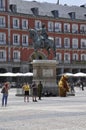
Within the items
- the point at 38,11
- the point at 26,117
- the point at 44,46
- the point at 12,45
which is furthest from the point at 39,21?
the point at 26,117

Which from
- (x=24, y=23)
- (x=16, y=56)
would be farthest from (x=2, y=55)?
(x=24, y=23)

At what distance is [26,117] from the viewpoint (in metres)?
24.8

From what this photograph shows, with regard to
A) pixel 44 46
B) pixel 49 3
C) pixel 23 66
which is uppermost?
pixel 49 3

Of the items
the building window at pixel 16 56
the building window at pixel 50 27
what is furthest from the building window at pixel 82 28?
the building window at pixel 16 56

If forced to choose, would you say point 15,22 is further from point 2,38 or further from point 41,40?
point 41,40

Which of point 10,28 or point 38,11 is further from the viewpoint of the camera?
point 38,11

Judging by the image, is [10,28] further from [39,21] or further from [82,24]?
[82,24]

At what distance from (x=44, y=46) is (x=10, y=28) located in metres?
44.8

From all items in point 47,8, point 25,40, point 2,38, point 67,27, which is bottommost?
point 25,40

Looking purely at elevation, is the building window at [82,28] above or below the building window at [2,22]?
below

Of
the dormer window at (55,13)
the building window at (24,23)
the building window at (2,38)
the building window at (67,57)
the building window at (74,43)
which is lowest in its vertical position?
the building window at (67,57)

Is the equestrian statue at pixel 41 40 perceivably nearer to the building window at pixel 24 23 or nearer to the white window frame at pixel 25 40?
the building window at pixel 24 23

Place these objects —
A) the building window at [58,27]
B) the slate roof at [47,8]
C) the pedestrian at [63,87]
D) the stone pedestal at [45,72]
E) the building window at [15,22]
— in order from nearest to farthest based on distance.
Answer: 1. the pedestrian at [63,87]
2. the stone pedestal at [45,72]
3. the building window at [15,22]
4. the slate roof at [47,8]
5. the building window at [58,27]

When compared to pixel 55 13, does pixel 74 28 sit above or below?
below
